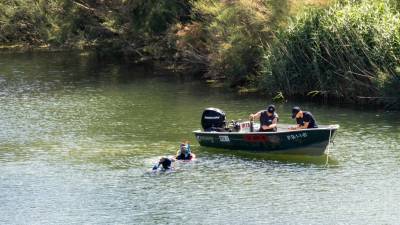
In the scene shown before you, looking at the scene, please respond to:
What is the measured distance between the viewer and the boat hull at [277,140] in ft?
128

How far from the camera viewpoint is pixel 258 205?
33.0 metres

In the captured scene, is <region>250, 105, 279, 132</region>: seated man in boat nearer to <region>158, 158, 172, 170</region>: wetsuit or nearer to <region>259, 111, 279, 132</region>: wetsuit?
<region>259, 111, 279, 132</region>: wetsuit

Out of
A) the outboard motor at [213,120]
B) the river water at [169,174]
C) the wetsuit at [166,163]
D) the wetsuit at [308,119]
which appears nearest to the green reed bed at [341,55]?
the river water at [169,174]

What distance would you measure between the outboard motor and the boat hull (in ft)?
2.63

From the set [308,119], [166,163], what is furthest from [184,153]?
[308,119]

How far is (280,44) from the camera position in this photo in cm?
5419

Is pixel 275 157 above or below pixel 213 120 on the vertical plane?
below

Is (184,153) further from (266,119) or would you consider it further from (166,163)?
(266,119)

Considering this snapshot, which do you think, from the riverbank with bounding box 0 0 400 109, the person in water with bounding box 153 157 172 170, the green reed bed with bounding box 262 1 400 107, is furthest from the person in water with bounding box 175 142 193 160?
the riverbank with bounding box 0 0 400 109

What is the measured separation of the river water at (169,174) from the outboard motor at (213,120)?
3.83 ft

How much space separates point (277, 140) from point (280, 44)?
15500 millimetres

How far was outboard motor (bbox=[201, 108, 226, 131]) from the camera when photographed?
1655 inches

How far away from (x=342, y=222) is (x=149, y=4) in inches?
1647

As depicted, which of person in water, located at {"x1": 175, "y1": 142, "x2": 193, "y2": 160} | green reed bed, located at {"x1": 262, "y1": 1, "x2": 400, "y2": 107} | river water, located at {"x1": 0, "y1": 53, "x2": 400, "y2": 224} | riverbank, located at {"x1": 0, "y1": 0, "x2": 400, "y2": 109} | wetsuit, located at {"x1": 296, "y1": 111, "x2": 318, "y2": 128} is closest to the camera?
river water, located at {"x1": 0, "y1": 53, "x2": 400, "y2": 224}
